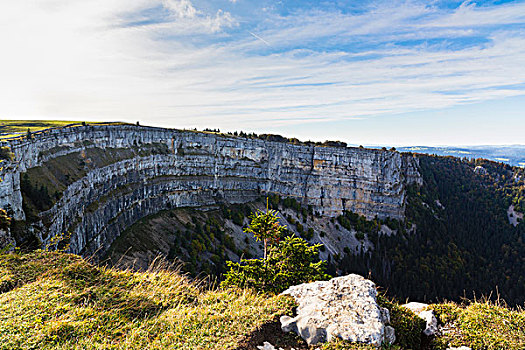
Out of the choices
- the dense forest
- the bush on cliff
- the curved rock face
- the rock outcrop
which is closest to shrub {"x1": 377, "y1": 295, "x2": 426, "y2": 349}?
the rock outcrop

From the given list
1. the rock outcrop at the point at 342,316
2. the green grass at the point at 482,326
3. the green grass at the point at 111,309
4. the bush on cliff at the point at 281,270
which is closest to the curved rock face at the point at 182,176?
the green grass at the point at 111,309

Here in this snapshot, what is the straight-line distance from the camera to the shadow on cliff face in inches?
300

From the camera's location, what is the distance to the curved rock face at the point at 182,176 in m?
32.4

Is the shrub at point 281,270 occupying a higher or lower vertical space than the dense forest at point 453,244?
higher

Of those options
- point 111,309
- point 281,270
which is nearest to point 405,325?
point 281,270

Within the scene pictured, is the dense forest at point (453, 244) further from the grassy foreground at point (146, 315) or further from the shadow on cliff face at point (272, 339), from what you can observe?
the shadow on cliff face at point (272, 339)

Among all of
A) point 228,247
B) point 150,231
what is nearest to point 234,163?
point 228,247

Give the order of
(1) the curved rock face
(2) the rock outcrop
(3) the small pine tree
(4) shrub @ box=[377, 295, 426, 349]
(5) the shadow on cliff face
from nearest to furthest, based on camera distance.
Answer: (5) the shadow on cliff face < (2) the rock outcrop < (4) shrub @ box=[377, 295, 426, 349] < (3) the small pine tree < (1) the curved rock face

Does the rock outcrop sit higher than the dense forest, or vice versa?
the rock outcrop

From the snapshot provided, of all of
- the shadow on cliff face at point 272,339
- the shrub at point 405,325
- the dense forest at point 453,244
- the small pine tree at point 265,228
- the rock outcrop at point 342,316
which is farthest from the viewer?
the dense forest at point 453,244

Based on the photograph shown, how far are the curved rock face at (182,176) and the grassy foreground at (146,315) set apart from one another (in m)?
15.1

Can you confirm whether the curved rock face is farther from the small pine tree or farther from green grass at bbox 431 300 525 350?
green grass at bbox 431 300 525 350

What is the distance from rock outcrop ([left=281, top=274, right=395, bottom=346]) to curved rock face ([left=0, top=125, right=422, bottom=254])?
22074mm

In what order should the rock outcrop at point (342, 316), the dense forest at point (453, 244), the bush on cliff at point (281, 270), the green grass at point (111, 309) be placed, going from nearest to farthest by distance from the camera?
the green grass at point (111, 309) → the rock outcrop at point (342, 316) → the bush on cliff at point (281, 270) → the dense forest at point (453, 244)
